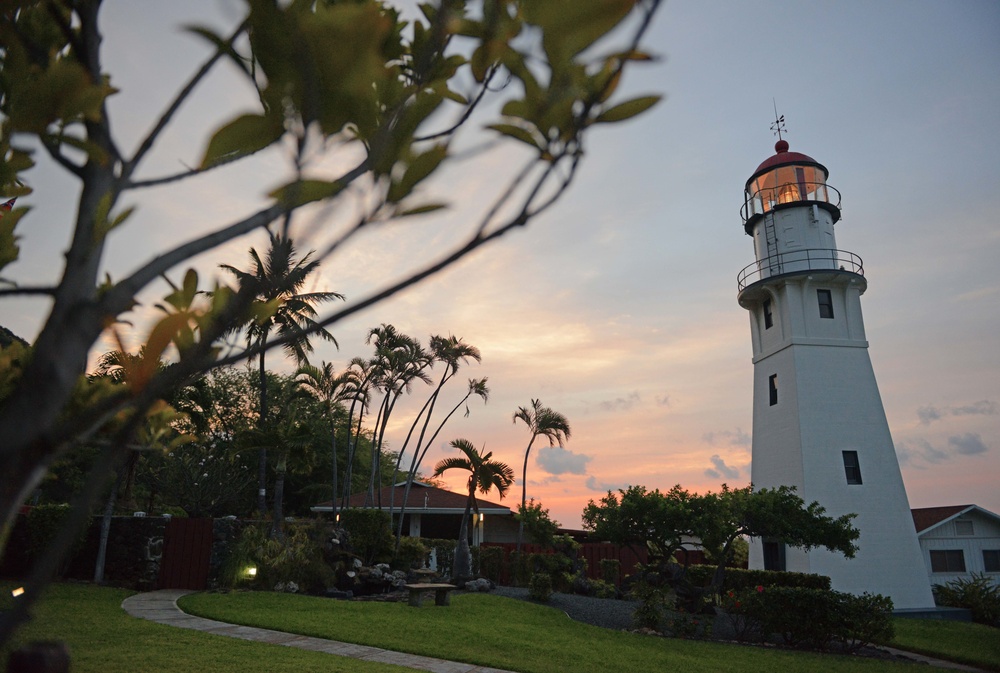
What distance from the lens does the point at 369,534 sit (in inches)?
700

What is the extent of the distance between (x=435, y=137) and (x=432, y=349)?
21401 millimetres

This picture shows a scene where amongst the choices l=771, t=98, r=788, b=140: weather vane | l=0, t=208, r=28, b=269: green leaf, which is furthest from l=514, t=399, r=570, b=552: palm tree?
l=0, t=208, r=28, b=269: green leaf

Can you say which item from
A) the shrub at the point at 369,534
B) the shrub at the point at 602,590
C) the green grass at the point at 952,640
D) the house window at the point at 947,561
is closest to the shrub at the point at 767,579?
the green grass at the point at 952,640

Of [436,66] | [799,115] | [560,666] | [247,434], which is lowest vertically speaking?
[560,666]

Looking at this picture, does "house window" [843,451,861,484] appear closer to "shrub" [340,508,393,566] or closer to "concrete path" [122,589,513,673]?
"shrub" [340,508,393,566]

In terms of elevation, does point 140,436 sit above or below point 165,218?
below

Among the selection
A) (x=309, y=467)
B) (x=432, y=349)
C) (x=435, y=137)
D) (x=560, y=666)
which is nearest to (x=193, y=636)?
(x=560, y=666)

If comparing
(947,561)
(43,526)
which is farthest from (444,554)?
(947,561)

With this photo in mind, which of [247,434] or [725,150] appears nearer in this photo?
[725,150]

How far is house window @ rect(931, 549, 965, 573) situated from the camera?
2022 cm

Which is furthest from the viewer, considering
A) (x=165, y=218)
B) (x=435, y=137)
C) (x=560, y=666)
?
(x=560, y=666)

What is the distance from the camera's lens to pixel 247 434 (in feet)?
48.4

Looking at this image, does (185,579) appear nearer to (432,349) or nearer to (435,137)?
(432,349)

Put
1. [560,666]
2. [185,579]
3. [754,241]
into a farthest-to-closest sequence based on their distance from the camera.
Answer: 1. [754,241]
2. [185,579]
3. [560,666]
